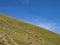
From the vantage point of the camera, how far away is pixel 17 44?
42.8 meters

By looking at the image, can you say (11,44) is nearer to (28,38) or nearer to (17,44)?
(17,44)

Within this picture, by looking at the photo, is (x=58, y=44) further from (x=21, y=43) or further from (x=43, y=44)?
(x=21, y=43)

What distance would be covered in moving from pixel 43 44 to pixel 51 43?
3520 mm

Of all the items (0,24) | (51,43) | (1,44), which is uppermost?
(0,24)

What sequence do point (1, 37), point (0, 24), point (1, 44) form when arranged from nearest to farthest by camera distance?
1. point (1, 44)
2. point (1, 37)
3. point (0, 24)

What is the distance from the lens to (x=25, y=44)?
44469mm

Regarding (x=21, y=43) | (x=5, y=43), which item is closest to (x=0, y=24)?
(x=21, y=43)

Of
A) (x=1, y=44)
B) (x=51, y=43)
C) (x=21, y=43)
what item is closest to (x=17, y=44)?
(x=21, y=43)

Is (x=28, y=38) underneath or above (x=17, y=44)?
above

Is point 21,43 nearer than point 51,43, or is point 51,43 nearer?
point 21,43

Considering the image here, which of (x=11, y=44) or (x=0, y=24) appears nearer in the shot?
(x=11, y=44)

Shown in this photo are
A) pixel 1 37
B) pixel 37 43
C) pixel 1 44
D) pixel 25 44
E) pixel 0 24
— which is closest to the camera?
pixel 1 44

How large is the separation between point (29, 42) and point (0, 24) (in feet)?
47.2

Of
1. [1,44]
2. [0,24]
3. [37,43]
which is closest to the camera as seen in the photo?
[1,44]
